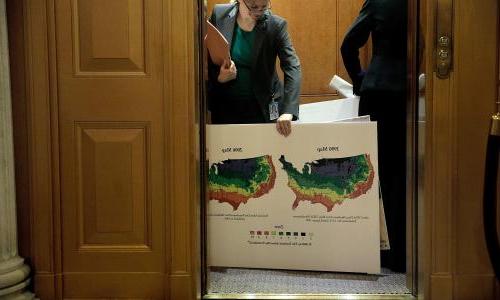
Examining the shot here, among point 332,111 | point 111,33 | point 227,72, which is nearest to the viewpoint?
point 111,33

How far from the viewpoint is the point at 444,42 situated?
188 centimetres

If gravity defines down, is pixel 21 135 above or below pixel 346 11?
below

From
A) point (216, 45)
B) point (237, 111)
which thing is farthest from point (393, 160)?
point (216, 45)

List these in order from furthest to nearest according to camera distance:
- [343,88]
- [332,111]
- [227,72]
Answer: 1. [343,88]
2. [332,111]
3. [227,72]

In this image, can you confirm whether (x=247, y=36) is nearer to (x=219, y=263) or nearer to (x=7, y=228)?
(x=219, y=263)

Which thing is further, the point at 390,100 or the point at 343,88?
the point at 343,88

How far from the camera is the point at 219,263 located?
2330mm

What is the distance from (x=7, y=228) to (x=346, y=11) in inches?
96.0

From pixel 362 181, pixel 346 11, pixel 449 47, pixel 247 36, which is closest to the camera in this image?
pixel 449 47

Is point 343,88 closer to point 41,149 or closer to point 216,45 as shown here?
point 216,45

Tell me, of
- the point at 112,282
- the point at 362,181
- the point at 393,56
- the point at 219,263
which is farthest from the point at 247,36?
the point at 112,282

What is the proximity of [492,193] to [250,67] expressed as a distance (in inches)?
49.7

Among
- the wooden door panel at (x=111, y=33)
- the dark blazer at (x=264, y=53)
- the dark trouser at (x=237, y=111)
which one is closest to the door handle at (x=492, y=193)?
the dark blazer at (x=264, y=53)

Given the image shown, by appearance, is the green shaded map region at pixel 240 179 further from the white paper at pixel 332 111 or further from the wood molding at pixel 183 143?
the white paper at pixel 332 111
